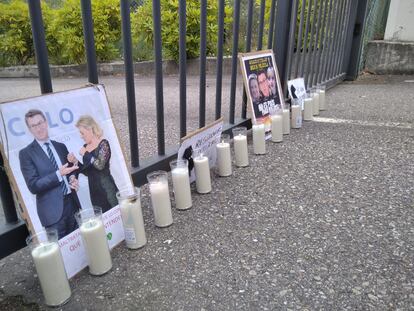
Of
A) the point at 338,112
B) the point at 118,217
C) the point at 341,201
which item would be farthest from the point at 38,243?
the point at 338,112

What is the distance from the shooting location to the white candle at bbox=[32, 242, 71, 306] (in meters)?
1.35

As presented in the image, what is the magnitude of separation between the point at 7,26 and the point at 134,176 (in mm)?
8934

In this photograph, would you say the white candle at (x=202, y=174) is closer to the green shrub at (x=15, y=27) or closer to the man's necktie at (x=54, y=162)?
the man's necktie at (x=54, y=162)

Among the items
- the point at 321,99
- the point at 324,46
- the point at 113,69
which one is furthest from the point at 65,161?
the point at 113,69

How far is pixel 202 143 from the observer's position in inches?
91.3

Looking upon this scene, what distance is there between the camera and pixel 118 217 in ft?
5.76

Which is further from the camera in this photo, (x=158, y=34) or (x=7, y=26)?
(x=7, y=26)

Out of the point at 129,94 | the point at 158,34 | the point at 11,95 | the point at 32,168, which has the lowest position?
the point at 11,95

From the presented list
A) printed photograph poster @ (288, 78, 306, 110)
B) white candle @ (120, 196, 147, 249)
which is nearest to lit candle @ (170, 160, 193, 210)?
white candle @ (120, 196, 147, 249)

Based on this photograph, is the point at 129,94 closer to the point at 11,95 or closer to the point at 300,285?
the point at 300,285

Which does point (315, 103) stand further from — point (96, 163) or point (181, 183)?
point (96, 163)

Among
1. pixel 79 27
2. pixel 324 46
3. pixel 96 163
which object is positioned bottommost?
pixel 96 163

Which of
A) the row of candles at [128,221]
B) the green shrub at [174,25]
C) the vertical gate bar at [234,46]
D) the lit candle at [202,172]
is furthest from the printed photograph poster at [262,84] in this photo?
the green shrub at [174,25]

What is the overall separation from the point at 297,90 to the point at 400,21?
4.44 m
